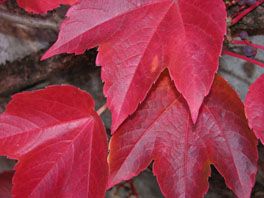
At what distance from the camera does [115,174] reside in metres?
0.50

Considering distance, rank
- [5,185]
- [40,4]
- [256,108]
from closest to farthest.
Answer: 1. [256,108]
2. [40,4]
3. [5,185]

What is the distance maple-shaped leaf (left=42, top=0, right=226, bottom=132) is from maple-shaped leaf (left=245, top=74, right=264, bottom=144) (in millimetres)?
102

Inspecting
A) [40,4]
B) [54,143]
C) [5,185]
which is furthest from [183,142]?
[5,185]

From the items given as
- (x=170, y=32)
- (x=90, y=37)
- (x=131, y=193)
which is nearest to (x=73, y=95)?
(x=90, y=37)

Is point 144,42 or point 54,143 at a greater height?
point 144,42

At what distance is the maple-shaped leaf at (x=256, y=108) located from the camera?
44 centimetres

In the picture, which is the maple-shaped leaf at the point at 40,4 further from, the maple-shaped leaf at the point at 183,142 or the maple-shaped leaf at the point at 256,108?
the maple-shaped leaf at the point at 256,108

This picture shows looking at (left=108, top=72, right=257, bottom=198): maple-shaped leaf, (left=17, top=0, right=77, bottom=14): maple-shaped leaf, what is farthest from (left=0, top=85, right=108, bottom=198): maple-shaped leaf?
(left=17, top=0, right=77, bottom=14): maple-shaped leaf

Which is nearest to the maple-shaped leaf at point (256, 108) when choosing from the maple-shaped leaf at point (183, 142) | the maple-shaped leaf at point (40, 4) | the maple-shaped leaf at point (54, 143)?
the maple-shaped leaf at point (183, 142)

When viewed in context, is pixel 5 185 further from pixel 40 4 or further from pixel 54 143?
pixel 40 4

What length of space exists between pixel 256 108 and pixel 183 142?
0.52 feet

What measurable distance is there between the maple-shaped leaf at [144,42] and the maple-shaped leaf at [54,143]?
0.10m

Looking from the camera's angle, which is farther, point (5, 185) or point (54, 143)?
point (5, 185)

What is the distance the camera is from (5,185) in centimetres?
78
